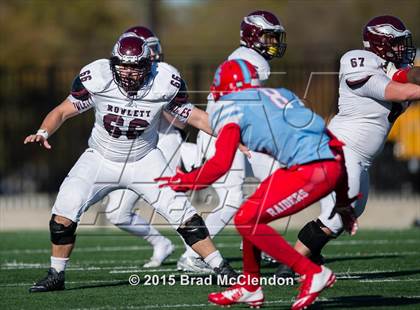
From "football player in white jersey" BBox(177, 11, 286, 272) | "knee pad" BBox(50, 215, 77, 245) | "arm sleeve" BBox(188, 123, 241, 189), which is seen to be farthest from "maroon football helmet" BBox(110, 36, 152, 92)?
"arm sleeve" BBox(188, 123, 241, 189)

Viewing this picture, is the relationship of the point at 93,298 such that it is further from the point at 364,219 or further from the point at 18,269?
the point at 364,219

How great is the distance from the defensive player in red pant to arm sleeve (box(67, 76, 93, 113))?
1.61m

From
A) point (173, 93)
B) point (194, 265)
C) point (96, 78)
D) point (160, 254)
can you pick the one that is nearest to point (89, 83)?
point (96, 78)

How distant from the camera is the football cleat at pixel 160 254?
9.36 metres

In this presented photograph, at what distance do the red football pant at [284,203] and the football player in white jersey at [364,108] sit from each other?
1.45 metres

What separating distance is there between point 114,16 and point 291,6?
5.96 meters

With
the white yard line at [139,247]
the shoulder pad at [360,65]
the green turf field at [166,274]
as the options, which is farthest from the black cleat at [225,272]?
the white yard line at [139,247]

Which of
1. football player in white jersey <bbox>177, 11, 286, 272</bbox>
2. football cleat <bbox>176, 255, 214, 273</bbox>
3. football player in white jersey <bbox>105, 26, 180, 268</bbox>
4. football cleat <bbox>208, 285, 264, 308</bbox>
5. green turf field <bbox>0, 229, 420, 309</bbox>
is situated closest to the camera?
football cleat <bbox>208, 285, 264, 308</bbox>

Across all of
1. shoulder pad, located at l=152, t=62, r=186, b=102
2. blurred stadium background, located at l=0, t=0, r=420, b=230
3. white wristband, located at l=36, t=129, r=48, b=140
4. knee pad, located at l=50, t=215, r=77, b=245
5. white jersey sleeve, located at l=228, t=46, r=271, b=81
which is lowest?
blurred stadium background, located at l=0, t=0, r=420, b=230

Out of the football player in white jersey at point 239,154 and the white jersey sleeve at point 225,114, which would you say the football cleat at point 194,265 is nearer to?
the football player in white jersey at point 239,154

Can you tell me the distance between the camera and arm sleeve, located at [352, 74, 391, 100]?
7.78m

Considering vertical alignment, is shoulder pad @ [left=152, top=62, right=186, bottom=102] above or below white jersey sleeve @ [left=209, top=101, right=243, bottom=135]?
below

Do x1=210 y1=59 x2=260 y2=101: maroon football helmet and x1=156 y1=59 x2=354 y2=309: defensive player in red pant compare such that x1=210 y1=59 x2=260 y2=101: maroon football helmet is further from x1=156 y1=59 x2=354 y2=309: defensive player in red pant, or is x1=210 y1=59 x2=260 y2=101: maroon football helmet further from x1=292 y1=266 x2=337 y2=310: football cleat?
x1=292 y1=266 x2=337 y2=310: football cleat

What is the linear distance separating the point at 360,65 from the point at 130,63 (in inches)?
67.1
